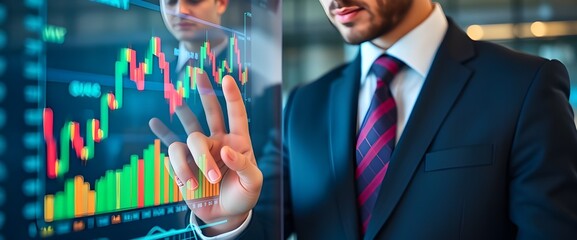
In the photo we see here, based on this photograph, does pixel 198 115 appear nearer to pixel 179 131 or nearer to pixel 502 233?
pixel 179 131

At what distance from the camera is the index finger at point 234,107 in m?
1.14

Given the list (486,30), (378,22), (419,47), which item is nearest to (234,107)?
(378,22)

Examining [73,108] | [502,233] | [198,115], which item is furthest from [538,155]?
[73,108]

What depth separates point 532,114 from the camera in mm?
1361

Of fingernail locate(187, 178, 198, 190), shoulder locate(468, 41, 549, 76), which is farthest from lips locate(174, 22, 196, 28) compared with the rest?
shoulder locate(468, 41, 549, 76)

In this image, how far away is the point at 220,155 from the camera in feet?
3.66

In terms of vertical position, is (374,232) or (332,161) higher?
(332,161)

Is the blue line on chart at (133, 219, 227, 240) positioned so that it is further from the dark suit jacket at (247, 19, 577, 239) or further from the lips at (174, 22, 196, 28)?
the dark suit jacket at (247, 19, 577, 239)

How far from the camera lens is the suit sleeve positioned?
4.34ft

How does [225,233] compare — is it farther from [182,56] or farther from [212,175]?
[182,56]

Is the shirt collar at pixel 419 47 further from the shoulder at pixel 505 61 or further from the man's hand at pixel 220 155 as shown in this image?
the man's hand at pixel 220 155

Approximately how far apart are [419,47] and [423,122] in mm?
202

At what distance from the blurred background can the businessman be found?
527 centimetres

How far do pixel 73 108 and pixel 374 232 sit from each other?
812 millimetres
